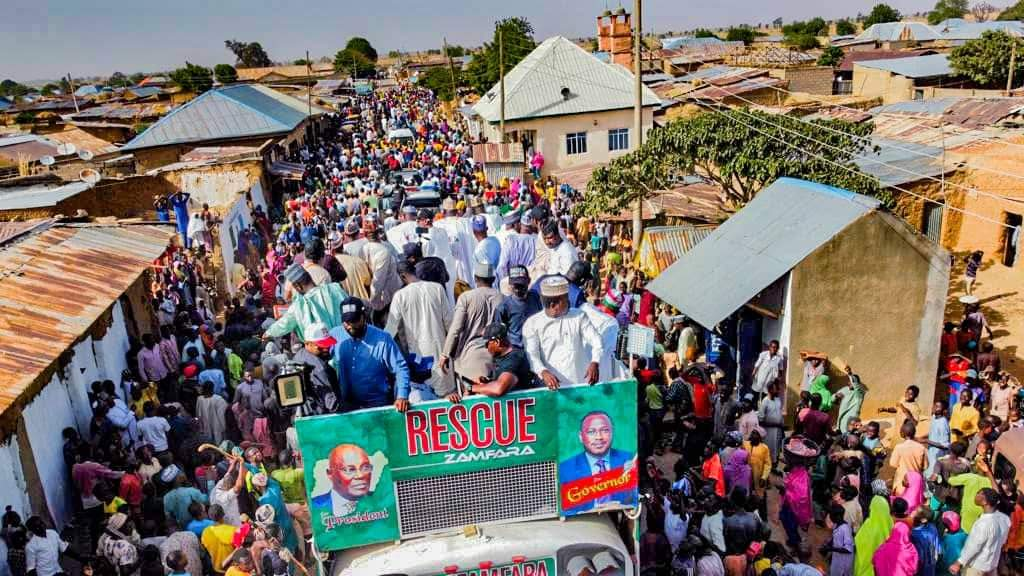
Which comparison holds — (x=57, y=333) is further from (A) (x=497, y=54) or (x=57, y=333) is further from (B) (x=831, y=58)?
(B) (x=831, y=58)

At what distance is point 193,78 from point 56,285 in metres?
66.4

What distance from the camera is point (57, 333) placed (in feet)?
27.8

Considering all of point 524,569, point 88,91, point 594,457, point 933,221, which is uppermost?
point 594,457

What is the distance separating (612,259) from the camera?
53.8 feet

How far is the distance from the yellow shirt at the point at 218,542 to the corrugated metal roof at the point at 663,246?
10461 mm

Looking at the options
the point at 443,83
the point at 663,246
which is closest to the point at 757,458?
the point at 663,246

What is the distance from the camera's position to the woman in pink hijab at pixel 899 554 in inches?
256

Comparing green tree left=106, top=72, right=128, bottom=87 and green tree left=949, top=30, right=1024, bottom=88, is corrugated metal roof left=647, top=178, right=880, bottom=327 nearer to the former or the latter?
green tree left=949, top=30, right=1024, bottom=88

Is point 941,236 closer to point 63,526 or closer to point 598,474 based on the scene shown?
point 598,474

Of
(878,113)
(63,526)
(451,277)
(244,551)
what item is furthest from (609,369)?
(878,113)

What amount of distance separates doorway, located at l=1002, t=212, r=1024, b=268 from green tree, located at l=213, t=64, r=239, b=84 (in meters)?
75.1

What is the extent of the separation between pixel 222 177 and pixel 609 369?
66.1ft

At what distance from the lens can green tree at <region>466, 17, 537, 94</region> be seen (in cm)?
4925

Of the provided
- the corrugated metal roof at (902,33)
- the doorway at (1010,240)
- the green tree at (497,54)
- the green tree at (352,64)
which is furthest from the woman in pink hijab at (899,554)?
the green tree at (352,64)
